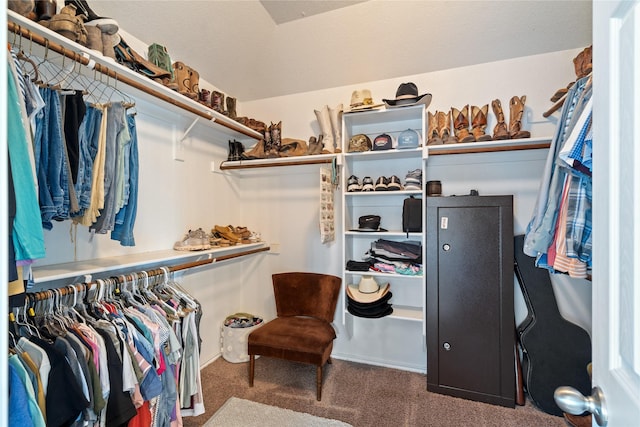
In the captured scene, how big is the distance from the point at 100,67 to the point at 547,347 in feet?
9.77

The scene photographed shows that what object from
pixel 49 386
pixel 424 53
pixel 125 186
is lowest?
pixel 49 386

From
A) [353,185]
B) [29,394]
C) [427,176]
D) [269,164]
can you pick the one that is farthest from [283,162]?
[29,394]

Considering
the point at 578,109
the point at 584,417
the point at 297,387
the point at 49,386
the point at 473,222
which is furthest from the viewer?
the point at 297,387

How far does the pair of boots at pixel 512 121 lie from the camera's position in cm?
203

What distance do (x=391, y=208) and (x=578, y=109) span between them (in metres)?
1.44

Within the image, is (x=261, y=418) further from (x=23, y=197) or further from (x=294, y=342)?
(x=23, y=197)

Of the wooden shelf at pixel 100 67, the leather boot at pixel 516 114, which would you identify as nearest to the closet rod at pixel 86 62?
the wooden shelf at pixel 100 67

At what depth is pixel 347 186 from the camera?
7.89 feet

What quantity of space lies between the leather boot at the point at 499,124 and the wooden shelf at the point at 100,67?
6.28ft

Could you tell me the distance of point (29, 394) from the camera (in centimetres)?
95

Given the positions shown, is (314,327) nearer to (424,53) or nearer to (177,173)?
(177,173)

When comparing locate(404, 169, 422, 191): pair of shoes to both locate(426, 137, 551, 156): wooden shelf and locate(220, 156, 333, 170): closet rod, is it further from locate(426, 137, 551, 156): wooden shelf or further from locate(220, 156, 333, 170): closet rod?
locate(220, 156, 333, 170): closet rod

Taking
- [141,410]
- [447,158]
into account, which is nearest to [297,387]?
[141,410]

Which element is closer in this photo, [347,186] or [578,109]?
[578,109]
